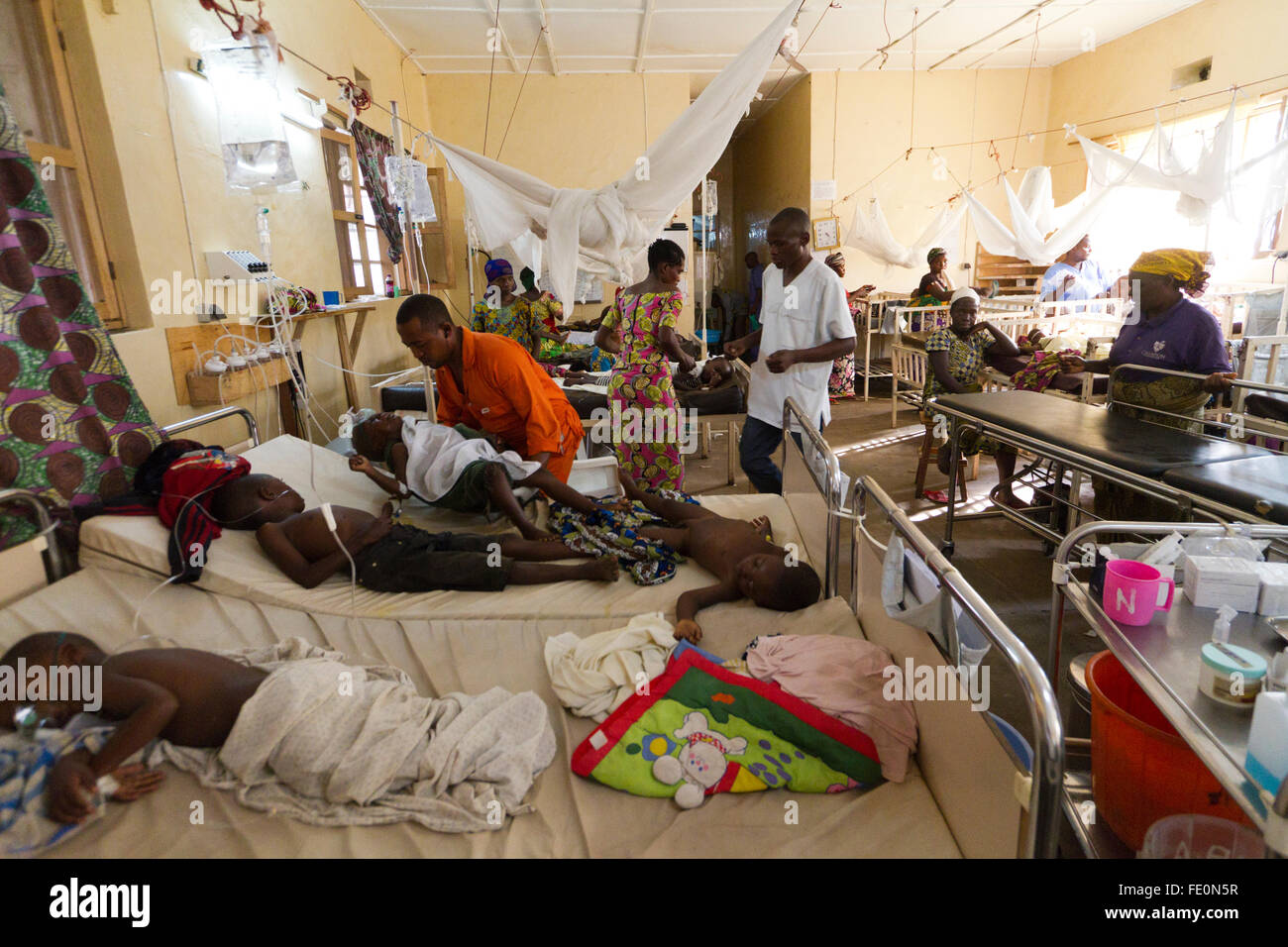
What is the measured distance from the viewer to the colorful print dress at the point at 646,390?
3.46m

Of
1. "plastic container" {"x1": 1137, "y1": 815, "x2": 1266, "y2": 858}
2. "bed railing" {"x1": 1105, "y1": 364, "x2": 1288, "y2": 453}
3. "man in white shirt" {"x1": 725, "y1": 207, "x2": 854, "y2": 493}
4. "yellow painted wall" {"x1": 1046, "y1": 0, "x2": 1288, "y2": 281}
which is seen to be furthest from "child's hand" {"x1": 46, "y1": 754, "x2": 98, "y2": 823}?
"yellow painted wall" {"x1": 1046, "y1": 0, "x2": 1288, "y2": 281}

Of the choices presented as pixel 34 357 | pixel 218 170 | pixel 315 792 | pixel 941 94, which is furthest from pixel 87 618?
pixel 941 94

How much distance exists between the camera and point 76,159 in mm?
2736

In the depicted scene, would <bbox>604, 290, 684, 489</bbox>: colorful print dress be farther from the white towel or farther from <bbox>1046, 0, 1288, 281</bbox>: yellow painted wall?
<bbox>1046, 0, 1288, 281</bbox>: yellow painted wall

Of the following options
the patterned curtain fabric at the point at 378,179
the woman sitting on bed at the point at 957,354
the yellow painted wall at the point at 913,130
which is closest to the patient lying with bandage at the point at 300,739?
the woman sitting on bed at the point at 957,354

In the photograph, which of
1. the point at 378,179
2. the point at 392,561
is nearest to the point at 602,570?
the point at 392,561

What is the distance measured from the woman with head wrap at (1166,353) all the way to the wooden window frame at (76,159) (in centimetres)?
453

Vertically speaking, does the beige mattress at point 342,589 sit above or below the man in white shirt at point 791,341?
below

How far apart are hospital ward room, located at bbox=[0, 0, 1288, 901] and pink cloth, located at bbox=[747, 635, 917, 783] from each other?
13 mm

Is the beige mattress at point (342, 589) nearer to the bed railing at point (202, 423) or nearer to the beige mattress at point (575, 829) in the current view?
the beige mattress at point (575, 829)

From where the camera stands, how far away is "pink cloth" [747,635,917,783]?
1585mm

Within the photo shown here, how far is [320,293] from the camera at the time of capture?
480 cm
